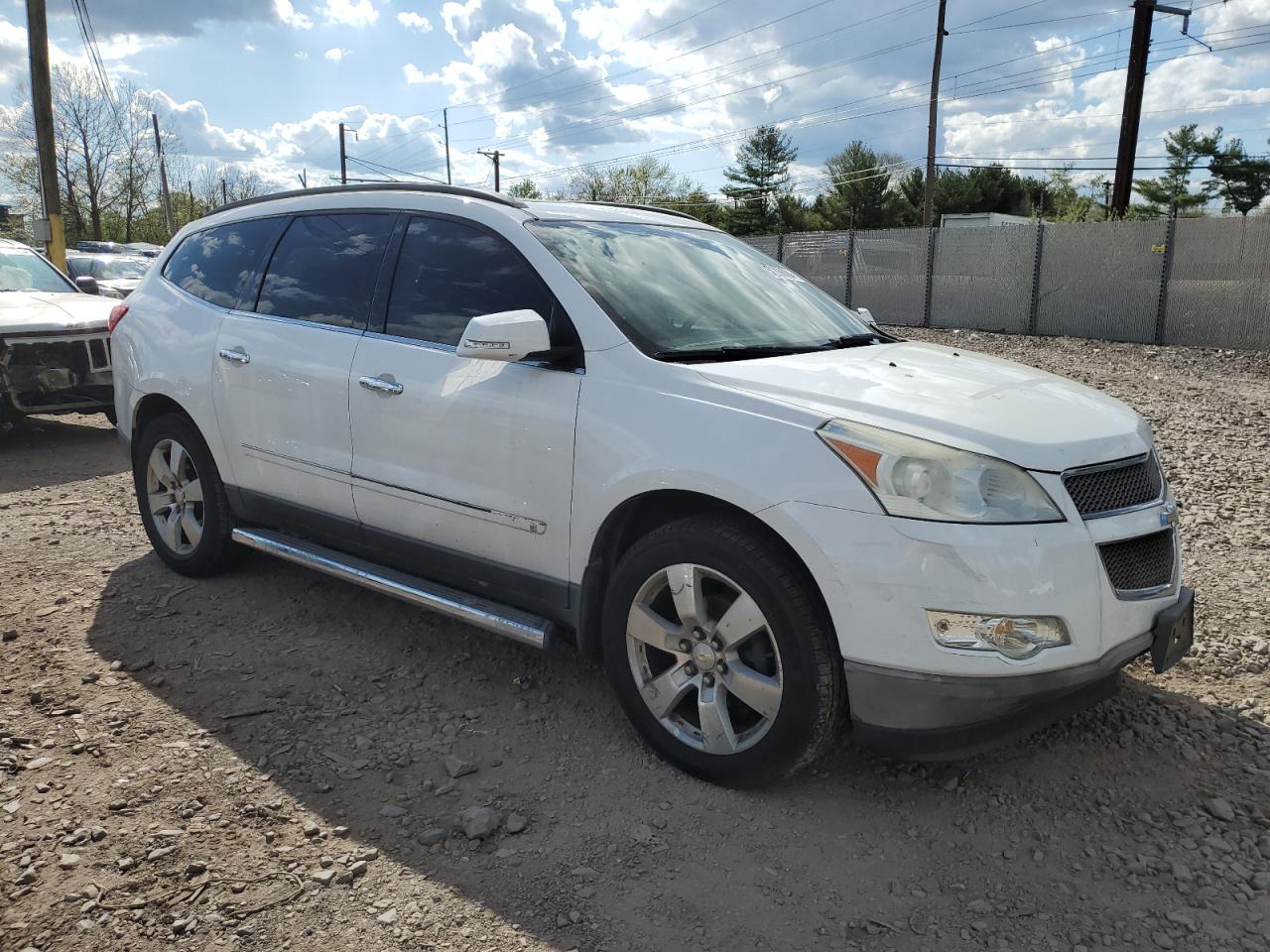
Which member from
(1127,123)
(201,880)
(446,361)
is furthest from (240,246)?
(1127,123)

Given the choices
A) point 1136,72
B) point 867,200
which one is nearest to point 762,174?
Answer: point 867,200

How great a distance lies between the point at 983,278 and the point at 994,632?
18.9 m

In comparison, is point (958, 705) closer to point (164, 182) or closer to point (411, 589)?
point (411, 589)

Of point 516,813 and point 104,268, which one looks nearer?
point 516,813

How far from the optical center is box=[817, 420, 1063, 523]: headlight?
8.32ft

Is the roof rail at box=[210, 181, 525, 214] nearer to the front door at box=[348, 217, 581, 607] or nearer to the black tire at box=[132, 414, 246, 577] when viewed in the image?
the front door at box=[348, 217, 581, 607]

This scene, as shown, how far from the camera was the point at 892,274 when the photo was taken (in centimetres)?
2175

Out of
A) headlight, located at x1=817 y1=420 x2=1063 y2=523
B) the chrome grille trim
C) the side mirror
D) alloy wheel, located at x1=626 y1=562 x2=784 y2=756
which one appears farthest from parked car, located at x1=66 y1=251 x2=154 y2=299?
the chrome grille trim

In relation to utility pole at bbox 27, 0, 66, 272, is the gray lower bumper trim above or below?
below

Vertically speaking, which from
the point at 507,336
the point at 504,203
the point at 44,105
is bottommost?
the point at 507,336

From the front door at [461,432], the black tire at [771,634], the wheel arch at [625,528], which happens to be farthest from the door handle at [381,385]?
the black tire at [771,634]

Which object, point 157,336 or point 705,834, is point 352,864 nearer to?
point 705,834

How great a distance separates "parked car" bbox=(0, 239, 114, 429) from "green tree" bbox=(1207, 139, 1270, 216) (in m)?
61.7

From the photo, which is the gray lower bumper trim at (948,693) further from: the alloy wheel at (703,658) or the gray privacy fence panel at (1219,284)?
the gray privacy fence panel at (1219,284)
